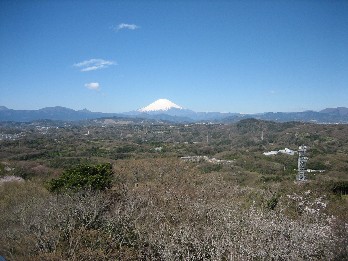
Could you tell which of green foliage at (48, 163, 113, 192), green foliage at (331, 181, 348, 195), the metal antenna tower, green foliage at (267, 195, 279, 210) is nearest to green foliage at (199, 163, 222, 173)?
the metal antenna tower

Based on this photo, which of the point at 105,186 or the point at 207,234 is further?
the point at 105,186

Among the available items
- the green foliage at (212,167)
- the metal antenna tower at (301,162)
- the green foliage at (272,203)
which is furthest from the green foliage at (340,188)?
the green foliage at (212,167)

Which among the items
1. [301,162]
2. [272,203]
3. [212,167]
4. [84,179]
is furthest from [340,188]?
[84,179]

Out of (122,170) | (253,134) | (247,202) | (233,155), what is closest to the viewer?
(247,202)

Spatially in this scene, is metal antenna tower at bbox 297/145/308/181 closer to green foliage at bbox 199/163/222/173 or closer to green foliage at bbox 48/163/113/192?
green foliage at bbox 199/163/222/173

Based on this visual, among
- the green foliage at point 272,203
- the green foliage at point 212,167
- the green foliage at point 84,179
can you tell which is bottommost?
the green foliage at point 212,167

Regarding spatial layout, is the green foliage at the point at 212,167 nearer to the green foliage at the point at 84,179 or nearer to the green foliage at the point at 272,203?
the green foliage at the point at 272,203

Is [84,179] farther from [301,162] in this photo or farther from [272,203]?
[301,162]

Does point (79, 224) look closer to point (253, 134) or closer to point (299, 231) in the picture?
point (299, 231)

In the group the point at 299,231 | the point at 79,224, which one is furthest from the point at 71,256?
the point at 299,231

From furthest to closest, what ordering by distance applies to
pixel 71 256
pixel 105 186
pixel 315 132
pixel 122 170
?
pixel 315 132 → pixel 122 170 → pixel 105 186 → pixel 71 256
